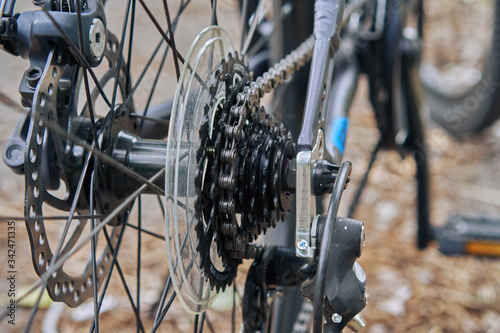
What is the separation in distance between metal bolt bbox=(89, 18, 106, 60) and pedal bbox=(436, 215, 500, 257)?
105cm

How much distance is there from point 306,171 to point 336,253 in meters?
0.10

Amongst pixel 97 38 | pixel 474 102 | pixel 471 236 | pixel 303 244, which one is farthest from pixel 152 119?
pixel 474 102

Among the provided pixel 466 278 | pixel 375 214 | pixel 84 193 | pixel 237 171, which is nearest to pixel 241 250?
pixel 237 171

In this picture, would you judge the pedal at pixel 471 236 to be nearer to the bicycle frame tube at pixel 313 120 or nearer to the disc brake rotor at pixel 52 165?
the bicycle frame tube at pixel 313 120

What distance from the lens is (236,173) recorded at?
608 mm

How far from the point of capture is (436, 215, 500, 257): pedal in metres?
1.35

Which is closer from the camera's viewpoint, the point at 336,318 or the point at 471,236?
the point at 336,318

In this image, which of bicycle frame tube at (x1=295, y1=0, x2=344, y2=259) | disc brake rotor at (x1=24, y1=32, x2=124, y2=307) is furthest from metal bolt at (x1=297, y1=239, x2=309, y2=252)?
disc brake rotor at (x1=24, y1=32, x2=124, y2=307)

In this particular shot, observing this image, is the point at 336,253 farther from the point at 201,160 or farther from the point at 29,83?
the point at 29,83

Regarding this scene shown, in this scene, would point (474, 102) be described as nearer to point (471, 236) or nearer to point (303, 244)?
point (471, 236)

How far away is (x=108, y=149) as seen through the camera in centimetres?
67

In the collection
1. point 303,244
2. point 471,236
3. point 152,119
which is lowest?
point 471,236

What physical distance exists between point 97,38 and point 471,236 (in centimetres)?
108

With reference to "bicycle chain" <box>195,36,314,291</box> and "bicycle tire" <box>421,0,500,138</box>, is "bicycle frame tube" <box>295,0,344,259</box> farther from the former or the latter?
"bicycle tire" <box>421,0,500,138</box>
